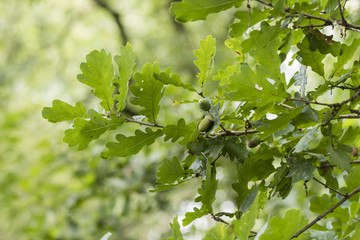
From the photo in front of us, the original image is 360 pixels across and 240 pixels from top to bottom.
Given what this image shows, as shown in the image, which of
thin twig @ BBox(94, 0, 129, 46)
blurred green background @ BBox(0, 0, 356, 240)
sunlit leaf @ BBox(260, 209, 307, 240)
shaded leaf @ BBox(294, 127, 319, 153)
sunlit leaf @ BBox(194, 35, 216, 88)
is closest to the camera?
sunlit leaf @ BBox(260, 209, 307, 240)

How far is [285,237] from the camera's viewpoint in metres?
0.48

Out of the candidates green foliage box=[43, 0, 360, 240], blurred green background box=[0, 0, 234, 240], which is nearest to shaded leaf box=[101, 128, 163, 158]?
green foliage box=[43, 0, 360, 240]

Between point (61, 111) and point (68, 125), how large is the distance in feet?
7.04

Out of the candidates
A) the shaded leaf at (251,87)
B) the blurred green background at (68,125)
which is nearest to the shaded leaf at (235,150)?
the shaded leaf at (251,87)

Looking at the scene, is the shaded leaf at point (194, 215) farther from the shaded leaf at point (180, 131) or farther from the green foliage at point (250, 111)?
the shaded leaf at point (180, 131)

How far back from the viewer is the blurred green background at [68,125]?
2662 mm

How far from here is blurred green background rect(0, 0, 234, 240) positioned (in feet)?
8.73

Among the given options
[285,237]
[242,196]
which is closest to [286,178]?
[242,196]

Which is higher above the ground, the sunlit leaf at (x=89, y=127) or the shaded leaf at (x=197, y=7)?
the shaded leaf at (x=197, y=7)

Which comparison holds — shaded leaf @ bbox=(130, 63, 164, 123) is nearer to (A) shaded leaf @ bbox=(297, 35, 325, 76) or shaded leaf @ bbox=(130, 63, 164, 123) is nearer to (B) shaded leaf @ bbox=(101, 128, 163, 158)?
(B) shaded leaf @ bbox=(101, 128, 163, 158)

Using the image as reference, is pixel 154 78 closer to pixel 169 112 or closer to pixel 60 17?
pixel 169 112

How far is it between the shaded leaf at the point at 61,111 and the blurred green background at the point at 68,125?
5.58 ft

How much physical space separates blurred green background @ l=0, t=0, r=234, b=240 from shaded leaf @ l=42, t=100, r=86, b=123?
5.58ft

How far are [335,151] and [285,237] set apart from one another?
0.19 metres
